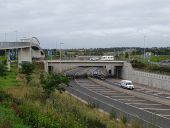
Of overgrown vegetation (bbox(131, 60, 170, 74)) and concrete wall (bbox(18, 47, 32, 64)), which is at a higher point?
concrete wall (bbox(18, 47, 32, 64))

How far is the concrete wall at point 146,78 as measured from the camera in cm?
8427

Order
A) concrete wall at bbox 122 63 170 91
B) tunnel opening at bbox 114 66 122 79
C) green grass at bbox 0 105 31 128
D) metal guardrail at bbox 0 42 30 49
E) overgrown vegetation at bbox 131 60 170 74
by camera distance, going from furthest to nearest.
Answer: tunnel opening at bbox 114 66 122 79
overgrown vegetation at bbox 131 60 170 74
metal guardrail at bbox 0 42 30 49
concrete wall at bbox 122 63 170 91
green grass at bbox 0 105 31 128

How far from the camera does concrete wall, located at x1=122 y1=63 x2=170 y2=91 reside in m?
84.3

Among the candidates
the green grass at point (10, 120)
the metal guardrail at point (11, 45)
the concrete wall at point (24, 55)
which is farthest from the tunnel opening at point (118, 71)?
the green grass at point (10, 120)

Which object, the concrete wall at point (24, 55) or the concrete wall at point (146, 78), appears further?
the concrete wall at point (24, 55)

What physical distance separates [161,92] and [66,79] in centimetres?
3066

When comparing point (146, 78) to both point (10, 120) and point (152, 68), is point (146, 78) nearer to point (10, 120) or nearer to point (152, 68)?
point (152, 68)

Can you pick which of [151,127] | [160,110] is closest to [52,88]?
[160,110]

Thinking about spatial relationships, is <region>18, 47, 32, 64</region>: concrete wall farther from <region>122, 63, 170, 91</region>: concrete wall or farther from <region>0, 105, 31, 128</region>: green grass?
<region>0, 105, 31, 128</region>: green grass

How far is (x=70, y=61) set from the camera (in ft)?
395

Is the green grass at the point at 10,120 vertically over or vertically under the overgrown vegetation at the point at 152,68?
over

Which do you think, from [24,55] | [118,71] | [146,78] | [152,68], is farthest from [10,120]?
[118,71]

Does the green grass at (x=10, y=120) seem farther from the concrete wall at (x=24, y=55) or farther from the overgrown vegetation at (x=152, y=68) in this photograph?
the concrete wall at (x=24, y=55)

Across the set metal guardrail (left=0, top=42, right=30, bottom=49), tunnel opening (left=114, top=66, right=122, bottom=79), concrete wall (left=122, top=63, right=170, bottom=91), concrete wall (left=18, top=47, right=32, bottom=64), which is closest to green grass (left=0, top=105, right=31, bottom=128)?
concrete wall (left=122, top=63, right=170, bottom=91)
